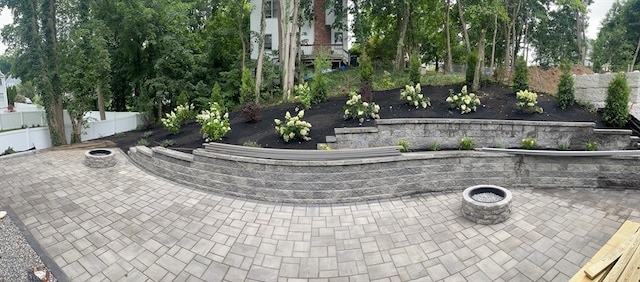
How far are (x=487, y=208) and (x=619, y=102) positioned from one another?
486 cm

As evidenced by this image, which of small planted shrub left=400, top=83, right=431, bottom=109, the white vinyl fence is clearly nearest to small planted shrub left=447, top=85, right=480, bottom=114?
small planted shrub left=400, top=83, right=431, bottom=109

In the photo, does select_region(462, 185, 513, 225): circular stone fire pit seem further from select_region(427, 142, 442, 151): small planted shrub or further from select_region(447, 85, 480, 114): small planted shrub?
select_region(447, 85, 480, 114): small planted shrub

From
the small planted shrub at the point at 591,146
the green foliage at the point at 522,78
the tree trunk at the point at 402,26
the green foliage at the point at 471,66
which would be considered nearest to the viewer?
the small planted shrub at the point at 591,146

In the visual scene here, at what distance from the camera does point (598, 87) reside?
8.78m

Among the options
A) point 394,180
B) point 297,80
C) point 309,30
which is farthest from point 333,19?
point 394,180

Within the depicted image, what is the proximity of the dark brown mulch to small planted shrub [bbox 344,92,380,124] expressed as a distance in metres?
0.15

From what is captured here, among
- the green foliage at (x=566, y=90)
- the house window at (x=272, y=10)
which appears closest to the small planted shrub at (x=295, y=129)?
the green foliage at (x=566, y=90)

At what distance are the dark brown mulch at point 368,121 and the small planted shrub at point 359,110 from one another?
0.50 feet

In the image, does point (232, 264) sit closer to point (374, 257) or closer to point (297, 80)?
point (374, 257)

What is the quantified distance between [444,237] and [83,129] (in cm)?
1328

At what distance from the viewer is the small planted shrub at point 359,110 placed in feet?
25.5

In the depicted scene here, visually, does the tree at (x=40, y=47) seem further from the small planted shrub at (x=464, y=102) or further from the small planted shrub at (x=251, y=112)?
the small planted shrub at (x=464, y=102)

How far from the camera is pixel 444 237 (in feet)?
15.5

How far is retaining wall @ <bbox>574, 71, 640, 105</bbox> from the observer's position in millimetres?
8281
